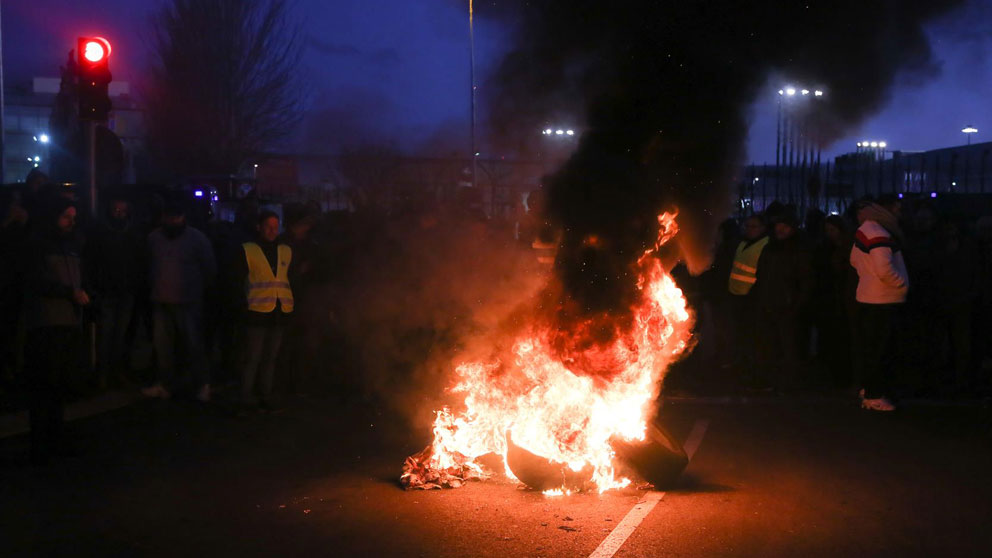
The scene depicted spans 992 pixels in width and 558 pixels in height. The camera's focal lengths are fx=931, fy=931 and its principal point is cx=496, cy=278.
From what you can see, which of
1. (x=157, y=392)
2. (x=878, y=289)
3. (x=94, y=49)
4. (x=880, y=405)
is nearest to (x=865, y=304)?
(x=878, y=289)

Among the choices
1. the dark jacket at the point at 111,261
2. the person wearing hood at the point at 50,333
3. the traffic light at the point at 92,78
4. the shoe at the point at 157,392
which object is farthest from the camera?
the traffic light at the point at 92,78

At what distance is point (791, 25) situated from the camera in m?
7.13

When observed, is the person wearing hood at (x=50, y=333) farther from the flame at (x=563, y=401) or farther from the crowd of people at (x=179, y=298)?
the flame at (x=563, y=401)

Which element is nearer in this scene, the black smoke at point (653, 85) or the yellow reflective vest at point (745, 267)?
the black smoke at point (653, 85)

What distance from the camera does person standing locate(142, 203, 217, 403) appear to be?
900 centimetres

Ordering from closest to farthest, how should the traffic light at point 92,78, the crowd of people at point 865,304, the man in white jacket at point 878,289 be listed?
the man in white jacket at point 878,289 < the crowd of people at point 865,304 < the traffic light at point 92,78

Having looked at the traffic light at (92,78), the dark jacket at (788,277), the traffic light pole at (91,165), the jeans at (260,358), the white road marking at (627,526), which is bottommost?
the white road marking at (627,526)

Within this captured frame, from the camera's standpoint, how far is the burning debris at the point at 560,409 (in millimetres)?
6078

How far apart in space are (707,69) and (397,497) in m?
3.86

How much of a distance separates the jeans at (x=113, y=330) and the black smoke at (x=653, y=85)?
481 cm

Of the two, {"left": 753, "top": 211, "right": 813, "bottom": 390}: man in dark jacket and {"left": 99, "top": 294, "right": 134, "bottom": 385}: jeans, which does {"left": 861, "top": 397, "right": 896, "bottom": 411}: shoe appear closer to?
{"left": 753, "top": 211, "right": 813, "bottom": 390}: man in dark jacket

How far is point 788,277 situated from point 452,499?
5.32 metres

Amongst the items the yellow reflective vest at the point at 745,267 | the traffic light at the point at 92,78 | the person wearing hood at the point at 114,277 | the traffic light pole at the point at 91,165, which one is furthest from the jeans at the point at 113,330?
the yellow reflective vest at the point at 745,267

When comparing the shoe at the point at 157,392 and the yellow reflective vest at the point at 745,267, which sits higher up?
the yellow reflective vest at the point at 745,267
